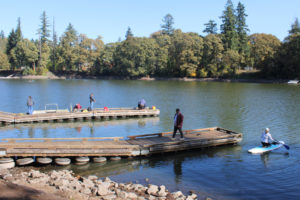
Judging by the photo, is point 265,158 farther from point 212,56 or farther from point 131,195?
point 212,56

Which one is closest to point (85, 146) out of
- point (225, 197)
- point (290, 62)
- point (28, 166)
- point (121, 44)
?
point (28, 166)

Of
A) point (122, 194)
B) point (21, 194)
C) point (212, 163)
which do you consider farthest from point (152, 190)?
point (212, 163)

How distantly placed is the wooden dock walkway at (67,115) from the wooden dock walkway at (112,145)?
29.7ft

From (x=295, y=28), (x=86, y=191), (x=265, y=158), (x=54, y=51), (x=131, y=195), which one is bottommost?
(x=265, y=158)

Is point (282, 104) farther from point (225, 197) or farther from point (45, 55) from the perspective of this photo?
point (45, 55)

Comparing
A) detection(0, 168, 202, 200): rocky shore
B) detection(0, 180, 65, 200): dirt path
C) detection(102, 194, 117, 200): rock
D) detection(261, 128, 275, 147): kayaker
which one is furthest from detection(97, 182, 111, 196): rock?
detection(261, 128, 275, 147): kayaker

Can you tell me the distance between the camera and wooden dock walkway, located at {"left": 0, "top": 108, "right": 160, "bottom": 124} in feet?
84.3

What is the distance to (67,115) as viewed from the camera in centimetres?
2767

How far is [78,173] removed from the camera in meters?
14.2

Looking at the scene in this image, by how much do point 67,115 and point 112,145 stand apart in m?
13.0

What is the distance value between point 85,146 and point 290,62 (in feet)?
276

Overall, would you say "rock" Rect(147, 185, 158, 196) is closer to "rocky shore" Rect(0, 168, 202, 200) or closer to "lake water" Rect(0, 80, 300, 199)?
"rocky shore" Rect(0, 168, 202, 200)

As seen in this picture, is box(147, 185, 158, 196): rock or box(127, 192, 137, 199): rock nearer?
box(127, 192, 137, 199): rock

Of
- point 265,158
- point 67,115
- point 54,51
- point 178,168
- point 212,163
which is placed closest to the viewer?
point 178,168
